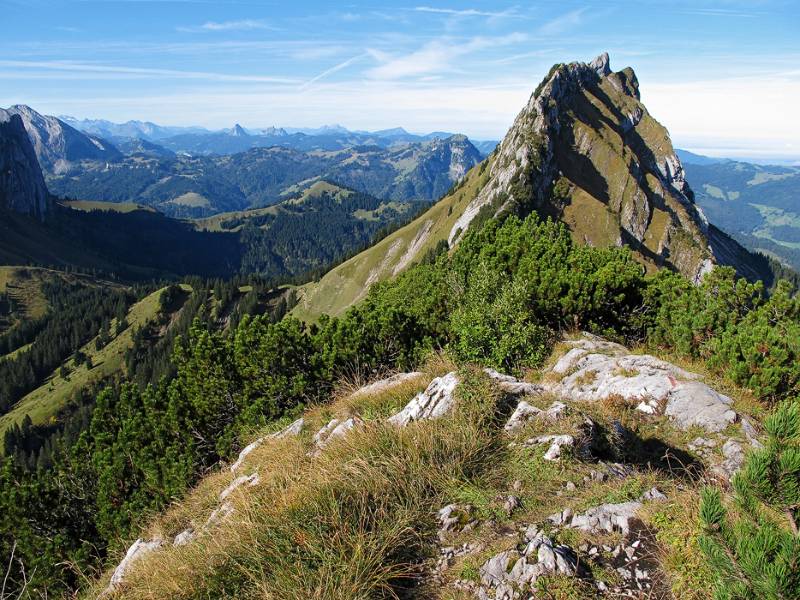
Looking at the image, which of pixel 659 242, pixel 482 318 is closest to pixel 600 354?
pixel 482 318

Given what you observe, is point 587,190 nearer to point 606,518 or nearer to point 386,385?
point 386,385

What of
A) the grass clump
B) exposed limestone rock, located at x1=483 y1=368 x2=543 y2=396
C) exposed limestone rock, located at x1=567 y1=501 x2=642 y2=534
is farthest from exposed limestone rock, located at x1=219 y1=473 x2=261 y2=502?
exposed limestone rock, located at x1=567 y1=501 x2=642 y2=534

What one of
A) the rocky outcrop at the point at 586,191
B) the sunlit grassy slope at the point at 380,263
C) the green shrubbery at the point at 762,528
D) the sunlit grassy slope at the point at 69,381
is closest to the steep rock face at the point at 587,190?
the rocky outcrop at the point at 586,191

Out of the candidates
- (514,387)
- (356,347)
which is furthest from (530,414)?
(356,347)

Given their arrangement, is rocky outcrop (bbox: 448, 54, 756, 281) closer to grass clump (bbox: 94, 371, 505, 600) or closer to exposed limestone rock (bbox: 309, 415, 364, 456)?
exposed limestone rock (bbox: 309, 415, 364, 456)

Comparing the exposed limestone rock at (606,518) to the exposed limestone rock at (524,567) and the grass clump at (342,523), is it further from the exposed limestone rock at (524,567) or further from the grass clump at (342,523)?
the grass clump at (342,523)

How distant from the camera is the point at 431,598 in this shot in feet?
18.9

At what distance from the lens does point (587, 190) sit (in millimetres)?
167250

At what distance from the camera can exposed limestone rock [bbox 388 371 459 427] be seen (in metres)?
10.1

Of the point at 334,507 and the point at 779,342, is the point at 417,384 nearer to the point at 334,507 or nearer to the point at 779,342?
the point at 334,507

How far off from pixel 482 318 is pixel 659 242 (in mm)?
169651

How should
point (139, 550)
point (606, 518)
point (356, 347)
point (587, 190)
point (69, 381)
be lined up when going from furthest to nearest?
point (69, 381), point (587, 190), point (356, 347), point (139, 550), point (606, 518)

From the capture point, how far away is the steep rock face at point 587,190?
148 metres

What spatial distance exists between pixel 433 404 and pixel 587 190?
177 m
